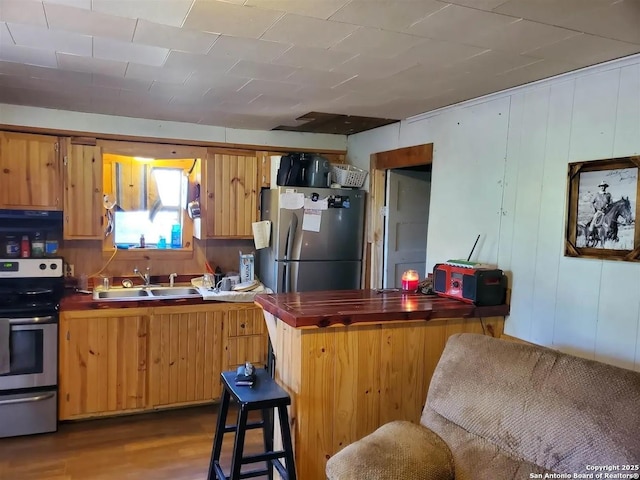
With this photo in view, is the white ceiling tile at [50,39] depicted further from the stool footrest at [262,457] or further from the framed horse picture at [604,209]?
the framed horse picture at [604,209]

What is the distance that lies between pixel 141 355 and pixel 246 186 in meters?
1.56

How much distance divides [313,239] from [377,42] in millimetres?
2137

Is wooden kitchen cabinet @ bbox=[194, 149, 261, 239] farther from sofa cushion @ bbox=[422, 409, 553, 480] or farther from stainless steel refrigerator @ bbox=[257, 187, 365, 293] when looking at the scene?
sofa cushion @ bbox=[422, 409, 553, 480]

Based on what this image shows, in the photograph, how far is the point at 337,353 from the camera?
2451 mm

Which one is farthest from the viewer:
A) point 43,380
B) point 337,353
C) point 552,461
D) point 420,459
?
point 43,380

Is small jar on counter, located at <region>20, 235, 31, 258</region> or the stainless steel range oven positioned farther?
small jar on counter, located at <region>20, 235, 31, 258</region>

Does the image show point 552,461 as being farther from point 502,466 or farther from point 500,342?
point 500,342

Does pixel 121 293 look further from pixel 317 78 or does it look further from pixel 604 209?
pixel 604 209

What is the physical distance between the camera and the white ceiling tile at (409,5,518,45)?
69.2 inches

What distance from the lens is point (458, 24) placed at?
1.86 meters

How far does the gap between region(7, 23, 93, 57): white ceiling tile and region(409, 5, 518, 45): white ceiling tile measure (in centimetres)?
137

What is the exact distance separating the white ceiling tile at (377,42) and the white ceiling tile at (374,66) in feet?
0.24

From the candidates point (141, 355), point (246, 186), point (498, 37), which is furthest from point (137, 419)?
point (498, 37)

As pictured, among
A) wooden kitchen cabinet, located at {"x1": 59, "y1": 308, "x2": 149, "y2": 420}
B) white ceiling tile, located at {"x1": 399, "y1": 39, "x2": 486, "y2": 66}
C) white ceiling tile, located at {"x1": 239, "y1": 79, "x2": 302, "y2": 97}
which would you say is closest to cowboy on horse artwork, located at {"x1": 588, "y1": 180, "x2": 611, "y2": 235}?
white ceiling tile, located at {"x1": 399, "y1": 39, "x2": 486, "y2": 66}
